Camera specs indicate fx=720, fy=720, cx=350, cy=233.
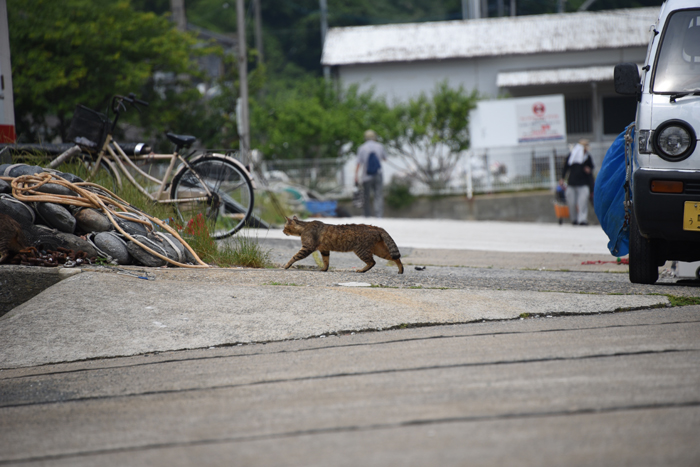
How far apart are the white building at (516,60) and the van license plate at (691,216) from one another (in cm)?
2281

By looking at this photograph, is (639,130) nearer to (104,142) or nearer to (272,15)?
(104,142)

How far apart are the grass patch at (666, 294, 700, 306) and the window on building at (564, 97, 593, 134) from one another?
24397 millimetres

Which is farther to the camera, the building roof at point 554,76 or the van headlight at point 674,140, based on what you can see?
the building roof at point 554,76

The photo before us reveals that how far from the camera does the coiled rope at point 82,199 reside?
20.0 feet

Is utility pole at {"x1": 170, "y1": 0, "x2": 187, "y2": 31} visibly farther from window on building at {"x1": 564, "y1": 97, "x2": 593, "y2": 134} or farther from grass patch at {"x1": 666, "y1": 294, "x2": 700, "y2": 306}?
grass patch at {"x1": 666, "y1": 294, "x2": 700, "y2": 306}

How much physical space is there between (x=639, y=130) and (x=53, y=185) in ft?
16.2

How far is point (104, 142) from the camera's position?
25.8ft

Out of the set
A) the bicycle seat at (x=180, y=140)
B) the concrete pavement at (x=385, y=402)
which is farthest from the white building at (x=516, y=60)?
the concrete pavement at (x=385, y=402)

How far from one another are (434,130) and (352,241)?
53.8 feet

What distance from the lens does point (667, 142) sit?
5293mm

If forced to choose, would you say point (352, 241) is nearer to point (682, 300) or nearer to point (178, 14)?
point (682, 300)

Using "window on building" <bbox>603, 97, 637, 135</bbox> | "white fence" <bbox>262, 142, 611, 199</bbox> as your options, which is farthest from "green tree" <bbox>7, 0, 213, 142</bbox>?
"window on building" <bbox>603, 97, 637, 135</bbox>

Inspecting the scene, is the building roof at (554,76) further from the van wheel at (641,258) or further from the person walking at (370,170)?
the van wheel at (641,258)

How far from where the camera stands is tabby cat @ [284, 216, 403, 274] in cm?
620
